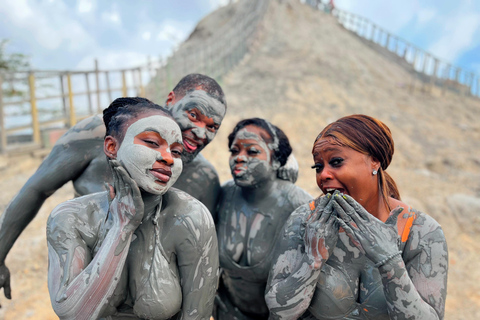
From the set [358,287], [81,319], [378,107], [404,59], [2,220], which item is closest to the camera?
[81,319]

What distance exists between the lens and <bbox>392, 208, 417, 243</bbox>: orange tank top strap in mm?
2268

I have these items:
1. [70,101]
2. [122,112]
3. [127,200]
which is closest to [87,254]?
[127,200]

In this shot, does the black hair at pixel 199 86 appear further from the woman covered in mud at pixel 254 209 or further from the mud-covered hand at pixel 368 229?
the mud-covered hand at pixel 368 229

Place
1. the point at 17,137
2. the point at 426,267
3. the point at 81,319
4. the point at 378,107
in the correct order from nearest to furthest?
the point at 81,319
the point at 426,267
the point at 17,137
the point at 378,107

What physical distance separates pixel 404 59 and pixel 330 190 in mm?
23715

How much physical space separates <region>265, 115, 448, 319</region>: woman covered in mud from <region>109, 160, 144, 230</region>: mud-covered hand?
0.86 meters

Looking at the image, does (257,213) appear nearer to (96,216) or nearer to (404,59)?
(96,216)

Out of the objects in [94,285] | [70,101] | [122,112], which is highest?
[122,112]

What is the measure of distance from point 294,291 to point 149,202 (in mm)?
896

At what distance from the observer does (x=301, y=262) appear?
90.0 inches

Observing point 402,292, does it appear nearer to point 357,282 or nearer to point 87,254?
point 357,282

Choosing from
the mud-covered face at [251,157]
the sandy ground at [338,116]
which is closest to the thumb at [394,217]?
the mud-covered face at [251,157]

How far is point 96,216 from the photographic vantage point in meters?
2.25

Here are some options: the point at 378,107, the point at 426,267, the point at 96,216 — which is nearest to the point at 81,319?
the point at 96,216
